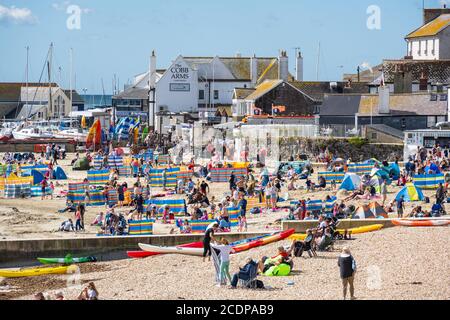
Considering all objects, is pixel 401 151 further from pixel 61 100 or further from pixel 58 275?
pixel 61 100

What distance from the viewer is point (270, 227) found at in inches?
1140

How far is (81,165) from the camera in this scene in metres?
50.8

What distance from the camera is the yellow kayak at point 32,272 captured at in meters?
24.3

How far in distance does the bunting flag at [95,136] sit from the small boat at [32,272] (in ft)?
120

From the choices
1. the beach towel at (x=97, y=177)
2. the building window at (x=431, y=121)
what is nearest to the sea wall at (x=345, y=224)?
the beach towel at (x=97, y=177)

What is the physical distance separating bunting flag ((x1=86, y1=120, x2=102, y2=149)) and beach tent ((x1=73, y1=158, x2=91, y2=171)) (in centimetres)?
959

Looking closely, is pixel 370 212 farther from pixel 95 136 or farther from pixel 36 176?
pixel 95 136

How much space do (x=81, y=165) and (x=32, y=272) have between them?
2655 centimetres

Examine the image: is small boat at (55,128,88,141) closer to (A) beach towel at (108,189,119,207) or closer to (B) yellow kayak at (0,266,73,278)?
(A) beach towel at (108,189,119,207)

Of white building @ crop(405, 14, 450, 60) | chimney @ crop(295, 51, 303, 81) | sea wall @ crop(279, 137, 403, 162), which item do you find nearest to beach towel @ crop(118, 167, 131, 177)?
sea wall @ crop(279, 137, 403, 162)

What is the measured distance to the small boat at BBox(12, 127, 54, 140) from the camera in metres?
70.0

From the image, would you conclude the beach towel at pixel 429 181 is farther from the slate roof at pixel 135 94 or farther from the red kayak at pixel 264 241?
the slate roof at pixel 135 94

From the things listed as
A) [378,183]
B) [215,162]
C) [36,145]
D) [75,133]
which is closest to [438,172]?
[378,183]

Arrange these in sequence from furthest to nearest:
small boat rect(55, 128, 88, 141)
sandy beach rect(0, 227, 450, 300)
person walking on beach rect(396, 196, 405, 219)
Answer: small boat rect(55, 128, 88, 141) < person walking on beach rect(396, 196, 405, 219) < sandy beach rect(0, 227, 450, 300)
